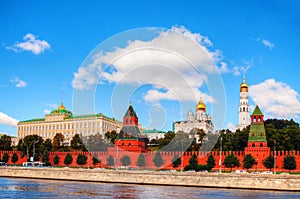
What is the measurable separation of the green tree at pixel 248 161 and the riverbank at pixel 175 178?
16.8 m

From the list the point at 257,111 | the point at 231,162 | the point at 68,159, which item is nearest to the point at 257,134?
the point at 257,111

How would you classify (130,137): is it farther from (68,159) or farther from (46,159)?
(46,159)

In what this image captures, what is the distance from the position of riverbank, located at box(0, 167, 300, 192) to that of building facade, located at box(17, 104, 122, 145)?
4824 cm

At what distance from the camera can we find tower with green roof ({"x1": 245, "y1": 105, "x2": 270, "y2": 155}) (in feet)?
183

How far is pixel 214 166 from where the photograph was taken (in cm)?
Answer: 5503

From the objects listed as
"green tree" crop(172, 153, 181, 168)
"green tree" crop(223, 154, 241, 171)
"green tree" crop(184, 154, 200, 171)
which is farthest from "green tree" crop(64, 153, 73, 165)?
"green tree" crop(223, 154, 241, 171)

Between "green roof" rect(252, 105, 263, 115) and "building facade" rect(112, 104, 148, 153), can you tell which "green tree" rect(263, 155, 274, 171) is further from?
"building facade" rect(112, 104, 148, 153)

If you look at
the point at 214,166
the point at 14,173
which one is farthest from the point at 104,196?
the point at 214,166

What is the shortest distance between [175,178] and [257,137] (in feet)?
70.6

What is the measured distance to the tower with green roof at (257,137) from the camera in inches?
2196

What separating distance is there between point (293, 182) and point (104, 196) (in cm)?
1585

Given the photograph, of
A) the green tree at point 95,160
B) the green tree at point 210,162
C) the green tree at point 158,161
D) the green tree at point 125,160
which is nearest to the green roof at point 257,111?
the green tree at point 210,162

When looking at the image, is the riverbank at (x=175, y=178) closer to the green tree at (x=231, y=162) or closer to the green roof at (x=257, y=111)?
the green tree at (x=231, y=162)

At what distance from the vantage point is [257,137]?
56875mm
